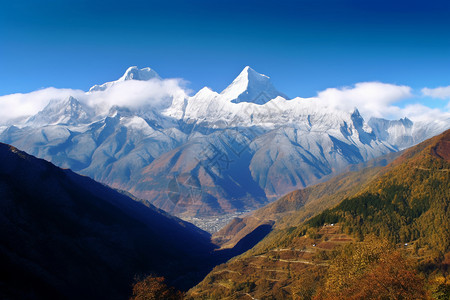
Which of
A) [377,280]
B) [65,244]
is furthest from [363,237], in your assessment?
[65,244]

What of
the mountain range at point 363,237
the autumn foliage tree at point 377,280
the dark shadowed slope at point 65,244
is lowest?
the mountain range at point 363,237

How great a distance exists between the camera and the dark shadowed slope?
80938 mm

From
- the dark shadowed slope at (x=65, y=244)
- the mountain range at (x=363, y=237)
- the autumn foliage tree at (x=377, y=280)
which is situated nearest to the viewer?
the autumn foliage tree at (x=377, y=280)

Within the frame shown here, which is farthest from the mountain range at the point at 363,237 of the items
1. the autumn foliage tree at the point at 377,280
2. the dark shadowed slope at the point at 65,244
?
the dark shadowed slope at the point at 65,244

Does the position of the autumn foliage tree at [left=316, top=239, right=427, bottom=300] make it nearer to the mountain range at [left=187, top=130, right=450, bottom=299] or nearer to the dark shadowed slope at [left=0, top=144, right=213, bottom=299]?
the mountain range at [left=187, top=130, right=450, bottom=299]

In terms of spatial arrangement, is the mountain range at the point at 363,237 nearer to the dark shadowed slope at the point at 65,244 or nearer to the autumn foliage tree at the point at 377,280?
the autumn foliage tree at the point at 377,280

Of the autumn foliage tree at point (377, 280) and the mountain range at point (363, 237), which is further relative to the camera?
the mountain range at point (363, 237)

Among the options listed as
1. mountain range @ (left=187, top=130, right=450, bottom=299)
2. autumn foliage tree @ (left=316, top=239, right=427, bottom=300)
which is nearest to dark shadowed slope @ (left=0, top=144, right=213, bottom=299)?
mountain range @ (left=187, top=130, right=450, bottom=299)

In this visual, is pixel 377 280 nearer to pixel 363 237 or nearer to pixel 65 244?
pixel 363 237

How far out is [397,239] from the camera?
402ft

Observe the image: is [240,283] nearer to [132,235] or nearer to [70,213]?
[132,235]

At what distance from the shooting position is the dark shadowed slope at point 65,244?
266 feet

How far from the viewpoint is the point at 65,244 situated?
102 m

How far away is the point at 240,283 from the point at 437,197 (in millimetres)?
92361
